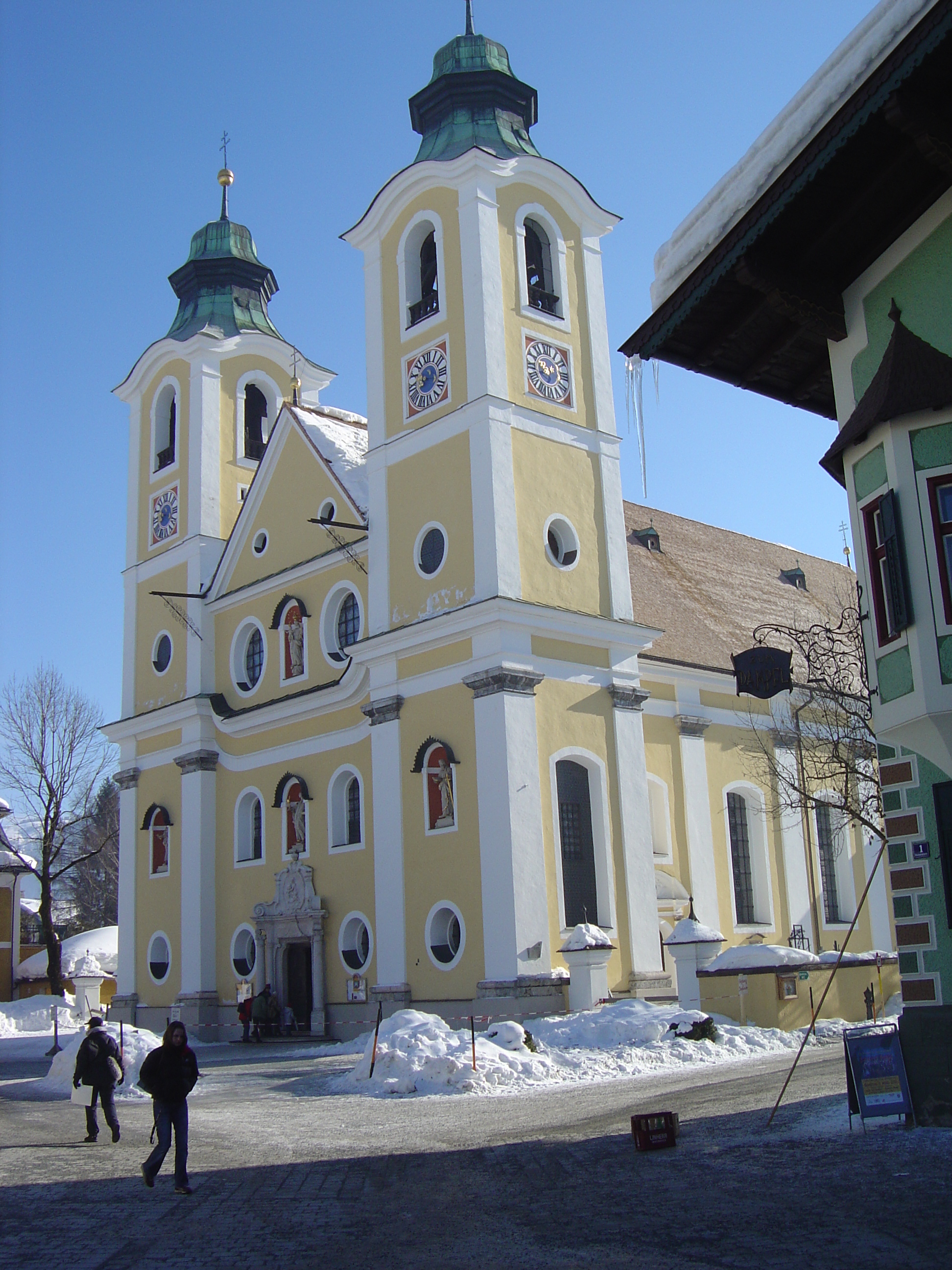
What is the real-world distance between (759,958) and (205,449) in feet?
67.4

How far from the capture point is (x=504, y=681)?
24.2m

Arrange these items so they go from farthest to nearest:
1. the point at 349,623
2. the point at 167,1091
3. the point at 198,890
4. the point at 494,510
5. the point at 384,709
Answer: the point at 198,890, the point at 349,623, the point at 384,709, the point at 494,510, the point at 167,1091

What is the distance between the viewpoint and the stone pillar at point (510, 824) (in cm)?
2314

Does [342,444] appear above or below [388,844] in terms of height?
above

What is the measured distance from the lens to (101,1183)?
10.6 m

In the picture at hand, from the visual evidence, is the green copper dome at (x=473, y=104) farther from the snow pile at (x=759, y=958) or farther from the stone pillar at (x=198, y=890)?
the snow pile at (x=759, y=958)

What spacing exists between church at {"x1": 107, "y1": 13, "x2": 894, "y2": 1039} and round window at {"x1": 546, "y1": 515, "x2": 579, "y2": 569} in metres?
0.07

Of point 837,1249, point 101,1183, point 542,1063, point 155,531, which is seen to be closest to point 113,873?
point 155,531

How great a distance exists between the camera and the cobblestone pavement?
7395mm

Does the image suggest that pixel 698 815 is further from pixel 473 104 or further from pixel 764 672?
pixel 473 104

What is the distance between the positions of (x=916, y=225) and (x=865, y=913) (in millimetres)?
25628

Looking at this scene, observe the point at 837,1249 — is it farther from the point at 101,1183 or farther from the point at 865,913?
the point at 865,913

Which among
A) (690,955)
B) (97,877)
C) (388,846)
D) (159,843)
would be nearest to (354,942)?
(388,846)

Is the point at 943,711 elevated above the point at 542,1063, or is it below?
above
